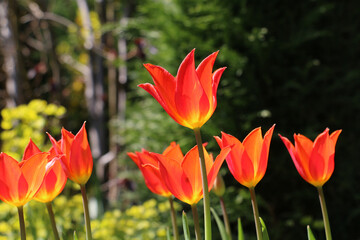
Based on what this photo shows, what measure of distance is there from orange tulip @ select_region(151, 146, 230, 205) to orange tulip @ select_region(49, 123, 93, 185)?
119 mm

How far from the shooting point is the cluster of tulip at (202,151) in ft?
2.07

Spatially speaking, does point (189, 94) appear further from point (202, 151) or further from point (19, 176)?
point (19, 176)

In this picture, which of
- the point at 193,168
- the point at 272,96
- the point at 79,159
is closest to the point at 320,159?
the point at 193,168

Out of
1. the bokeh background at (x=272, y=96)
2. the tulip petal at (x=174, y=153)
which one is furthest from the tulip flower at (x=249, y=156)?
the bokeh background at (x=272, y=96)

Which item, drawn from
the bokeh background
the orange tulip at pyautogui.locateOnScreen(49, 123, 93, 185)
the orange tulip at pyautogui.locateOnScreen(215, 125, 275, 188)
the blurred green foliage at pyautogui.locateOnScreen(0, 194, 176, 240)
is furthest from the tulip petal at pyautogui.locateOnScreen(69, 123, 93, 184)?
the bokeh background

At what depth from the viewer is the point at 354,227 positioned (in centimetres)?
250

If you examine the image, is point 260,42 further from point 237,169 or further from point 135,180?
point 237,169

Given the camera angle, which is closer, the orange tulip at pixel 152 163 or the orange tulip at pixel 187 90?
the orange tulip at pixel 187 90

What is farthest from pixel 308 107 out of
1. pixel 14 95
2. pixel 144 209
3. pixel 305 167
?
pixel 14 95

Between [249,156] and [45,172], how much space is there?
0.34 metres

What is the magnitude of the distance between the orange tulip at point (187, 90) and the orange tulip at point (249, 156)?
8 cm

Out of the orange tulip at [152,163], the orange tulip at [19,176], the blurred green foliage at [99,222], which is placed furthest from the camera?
the blurred green foliage at [99,222]

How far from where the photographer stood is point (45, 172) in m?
0.64

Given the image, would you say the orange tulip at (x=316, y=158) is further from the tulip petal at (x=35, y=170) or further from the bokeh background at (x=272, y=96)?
the bokeh background at (x=272, y=96)
